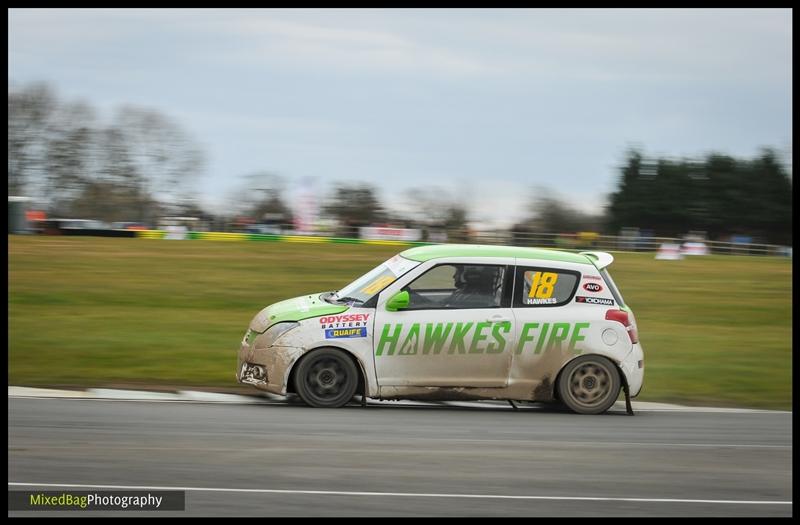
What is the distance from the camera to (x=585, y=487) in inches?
277

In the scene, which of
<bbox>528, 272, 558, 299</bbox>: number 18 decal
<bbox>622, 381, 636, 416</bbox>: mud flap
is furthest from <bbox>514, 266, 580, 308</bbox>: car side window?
<bbox>622, 381, 636, 416</bbox>: mud flap

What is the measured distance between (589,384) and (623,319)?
0.71 metres

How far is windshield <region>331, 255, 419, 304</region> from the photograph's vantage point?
997cm

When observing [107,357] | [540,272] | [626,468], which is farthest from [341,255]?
[626,468]

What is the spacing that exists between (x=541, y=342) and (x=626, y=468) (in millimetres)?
2334

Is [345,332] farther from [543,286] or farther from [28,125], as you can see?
[28,125]

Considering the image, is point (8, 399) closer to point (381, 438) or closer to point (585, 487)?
point (381, 438)

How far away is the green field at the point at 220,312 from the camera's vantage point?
12.3 metres

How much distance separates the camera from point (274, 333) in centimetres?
969

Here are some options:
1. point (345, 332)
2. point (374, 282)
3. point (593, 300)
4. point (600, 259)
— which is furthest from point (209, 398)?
point (600, 259)

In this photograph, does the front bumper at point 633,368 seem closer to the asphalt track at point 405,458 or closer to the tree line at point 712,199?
the asphalt track at point 405,458

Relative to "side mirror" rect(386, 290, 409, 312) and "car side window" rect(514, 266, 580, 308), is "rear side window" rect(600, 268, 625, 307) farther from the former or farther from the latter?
"side mirror" rect(386, 290, 409, 312)

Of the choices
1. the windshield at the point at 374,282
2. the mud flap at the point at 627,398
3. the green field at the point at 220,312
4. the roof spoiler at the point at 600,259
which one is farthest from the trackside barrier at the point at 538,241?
the mud flap at the point at 627,398

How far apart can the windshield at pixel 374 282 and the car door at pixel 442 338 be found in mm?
119
